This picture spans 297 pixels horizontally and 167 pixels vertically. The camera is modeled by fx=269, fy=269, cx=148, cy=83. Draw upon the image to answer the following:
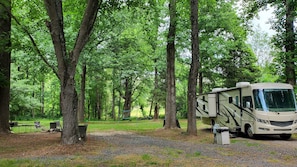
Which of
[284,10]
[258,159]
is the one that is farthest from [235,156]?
[284,10]

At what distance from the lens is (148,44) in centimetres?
2906

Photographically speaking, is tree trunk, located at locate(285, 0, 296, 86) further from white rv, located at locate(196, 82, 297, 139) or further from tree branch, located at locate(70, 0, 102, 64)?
tree branch, located at locate(70, 0, 102, 64)

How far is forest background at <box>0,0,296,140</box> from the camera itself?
46.3 feet

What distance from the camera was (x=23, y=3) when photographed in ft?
46.1

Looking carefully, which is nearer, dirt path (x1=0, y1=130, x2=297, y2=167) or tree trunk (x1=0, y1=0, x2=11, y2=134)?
dirt path (x1=0, y1=130, x2=297, y2=167)

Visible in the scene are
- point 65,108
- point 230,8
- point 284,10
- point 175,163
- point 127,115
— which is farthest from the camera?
point 127,115

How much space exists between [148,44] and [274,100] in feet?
61.4

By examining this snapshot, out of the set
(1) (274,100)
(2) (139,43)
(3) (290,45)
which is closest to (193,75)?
(1) (274,100)

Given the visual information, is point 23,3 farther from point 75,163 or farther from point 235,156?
point 235,156

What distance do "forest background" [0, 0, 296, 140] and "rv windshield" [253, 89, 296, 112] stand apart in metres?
2.51

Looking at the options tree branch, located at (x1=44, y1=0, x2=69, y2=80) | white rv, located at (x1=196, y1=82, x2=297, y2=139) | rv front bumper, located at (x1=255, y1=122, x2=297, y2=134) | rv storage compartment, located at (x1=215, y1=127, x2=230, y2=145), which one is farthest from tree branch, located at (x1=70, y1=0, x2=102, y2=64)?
rv front bumper, located at (x1=255, y1=122, x2=297, y2=134)

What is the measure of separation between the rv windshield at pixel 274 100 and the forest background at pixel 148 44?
2510 mm

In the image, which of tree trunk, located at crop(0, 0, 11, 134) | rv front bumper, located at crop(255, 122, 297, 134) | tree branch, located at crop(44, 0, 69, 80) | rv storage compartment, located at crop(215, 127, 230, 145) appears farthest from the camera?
tree trunk, located at crop(0, 0, 11, 134)

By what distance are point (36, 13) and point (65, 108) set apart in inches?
251
